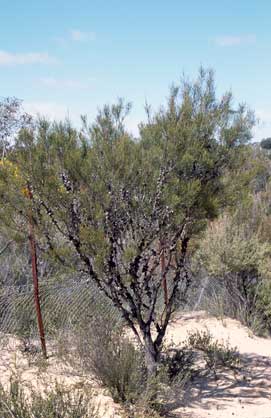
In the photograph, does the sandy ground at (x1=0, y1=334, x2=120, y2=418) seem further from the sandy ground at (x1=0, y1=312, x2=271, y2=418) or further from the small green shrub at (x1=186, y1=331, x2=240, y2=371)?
the small green shrub at (x1=186, y1=331, x2=240, y2=371)

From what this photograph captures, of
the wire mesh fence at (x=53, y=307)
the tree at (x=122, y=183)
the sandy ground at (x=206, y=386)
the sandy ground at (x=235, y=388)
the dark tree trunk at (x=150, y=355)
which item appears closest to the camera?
the tree at (x=122, y=183)

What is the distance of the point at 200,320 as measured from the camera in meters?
9.94

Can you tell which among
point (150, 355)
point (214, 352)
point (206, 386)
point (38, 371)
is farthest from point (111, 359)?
point (214, 352)

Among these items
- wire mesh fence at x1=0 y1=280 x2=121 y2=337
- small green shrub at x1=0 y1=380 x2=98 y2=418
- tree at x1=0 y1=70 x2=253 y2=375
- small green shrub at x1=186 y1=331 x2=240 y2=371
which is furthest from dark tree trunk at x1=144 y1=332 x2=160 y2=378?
small green shrub at x1=0 y1=380 x2=98 y2=418

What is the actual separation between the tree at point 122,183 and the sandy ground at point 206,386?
1.11 m

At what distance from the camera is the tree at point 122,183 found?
5605mm

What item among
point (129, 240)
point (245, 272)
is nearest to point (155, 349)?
point (129, 240)

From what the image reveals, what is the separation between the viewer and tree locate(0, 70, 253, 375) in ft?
18.4

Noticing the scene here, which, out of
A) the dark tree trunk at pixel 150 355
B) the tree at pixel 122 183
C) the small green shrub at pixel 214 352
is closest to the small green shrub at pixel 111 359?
the dark tree trunk at pixel 150 355

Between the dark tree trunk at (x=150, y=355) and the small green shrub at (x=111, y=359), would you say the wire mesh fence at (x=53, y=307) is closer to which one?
the small green shrub at (x=111, y=359)

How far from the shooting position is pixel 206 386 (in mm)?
6879

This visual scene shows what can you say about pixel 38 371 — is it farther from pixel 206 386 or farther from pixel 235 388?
pixel 235 388

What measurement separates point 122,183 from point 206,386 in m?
2.94

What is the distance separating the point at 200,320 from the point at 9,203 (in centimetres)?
514
